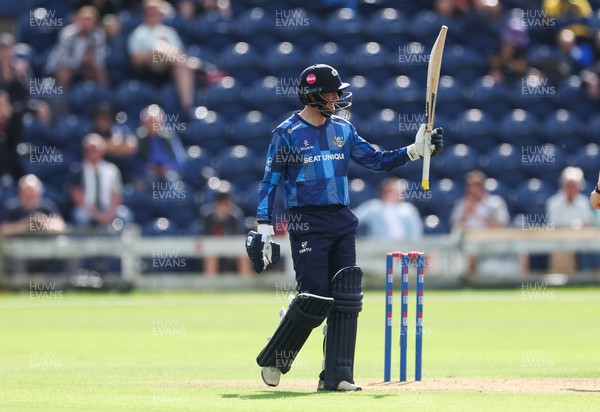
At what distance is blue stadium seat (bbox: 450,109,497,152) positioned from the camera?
23.3 m

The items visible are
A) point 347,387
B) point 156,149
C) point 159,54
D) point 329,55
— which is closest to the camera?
point 347,387

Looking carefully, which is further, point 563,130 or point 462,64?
point 462,64

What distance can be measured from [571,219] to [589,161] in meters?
2.27

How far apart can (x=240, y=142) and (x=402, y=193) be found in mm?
3294

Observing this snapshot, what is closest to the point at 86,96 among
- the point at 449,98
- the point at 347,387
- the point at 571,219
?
the point at 449,98

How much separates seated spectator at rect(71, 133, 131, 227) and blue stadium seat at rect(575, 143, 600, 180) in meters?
8.22

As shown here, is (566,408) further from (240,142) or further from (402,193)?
(240,142)

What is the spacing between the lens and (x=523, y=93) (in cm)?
2391

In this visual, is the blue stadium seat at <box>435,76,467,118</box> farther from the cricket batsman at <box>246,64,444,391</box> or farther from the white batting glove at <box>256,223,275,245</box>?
the white batting glove at <box>256,223,275,245</box>

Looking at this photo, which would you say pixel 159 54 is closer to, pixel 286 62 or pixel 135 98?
pixel 135 98

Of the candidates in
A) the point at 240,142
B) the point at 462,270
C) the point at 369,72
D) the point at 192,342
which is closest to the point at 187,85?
the point at 240,142

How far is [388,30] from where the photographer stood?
79.8 ft

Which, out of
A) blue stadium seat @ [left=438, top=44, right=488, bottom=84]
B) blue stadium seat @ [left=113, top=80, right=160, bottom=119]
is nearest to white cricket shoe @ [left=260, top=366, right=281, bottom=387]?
blue stadium seat @ [left=113, top=80, right=160, bottom=119]

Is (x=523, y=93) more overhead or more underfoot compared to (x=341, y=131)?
more overhead
